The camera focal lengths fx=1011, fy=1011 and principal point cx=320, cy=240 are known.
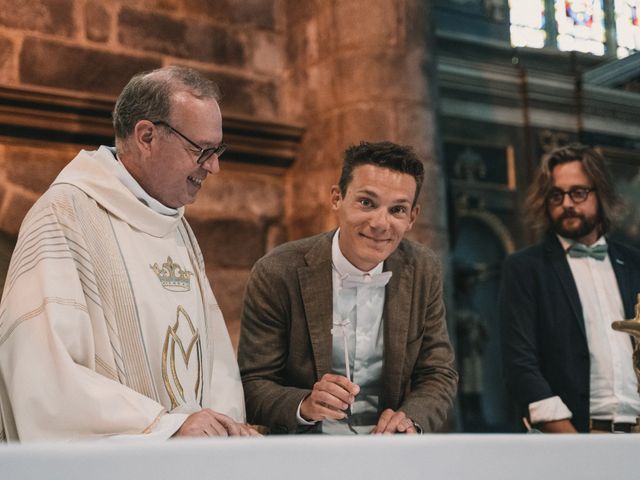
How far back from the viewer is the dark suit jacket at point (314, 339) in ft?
10.8

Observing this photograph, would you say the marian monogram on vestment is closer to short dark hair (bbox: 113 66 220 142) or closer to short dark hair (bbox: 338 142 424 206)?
short dark hair (bbox: 113 66 220 142)

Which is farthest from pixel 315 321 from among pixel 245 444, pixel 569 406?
pixel 245 444

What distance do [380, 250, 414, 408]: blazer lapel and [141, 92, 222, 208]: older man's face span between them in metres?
0.74

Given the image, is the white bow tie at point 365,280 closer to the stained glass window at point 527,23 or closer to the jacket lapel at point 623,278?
the jacket lapel at point 623,278

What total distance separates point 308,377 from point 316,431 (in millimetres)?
208

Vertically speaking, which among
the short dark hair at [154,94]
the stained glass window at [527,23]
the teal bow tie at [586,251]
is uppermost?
the stained glass window at [527,23]

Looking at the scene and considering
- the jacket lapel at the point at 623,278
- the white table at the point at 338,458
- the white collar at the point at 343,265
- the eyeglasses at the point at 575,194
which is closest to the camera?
the white table at the point at 338,458

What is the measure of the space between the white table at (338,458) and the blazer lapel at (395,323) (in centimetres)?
153

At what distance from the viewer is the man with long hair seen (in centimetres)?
411

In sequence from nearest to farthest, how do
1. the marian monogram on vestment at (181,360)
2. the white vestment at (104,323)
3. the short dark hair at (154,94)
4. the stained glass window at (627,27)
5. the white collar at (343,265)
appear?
the white vestment at (104,323)
the marian monogram on vestment at (181,360)
the short dark hair at (154,94)
the white collar at (343,265)
the stained glass window at (627,27)

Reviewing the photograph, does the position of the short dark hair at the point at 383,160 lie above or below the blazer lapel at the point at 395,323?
above

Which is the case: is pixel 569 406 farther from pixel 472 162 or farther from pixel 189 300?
pixel 472 162

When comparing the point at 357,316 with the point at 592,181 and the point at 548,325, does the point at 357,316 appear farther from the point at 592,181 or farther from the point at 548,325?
the point at 592,181

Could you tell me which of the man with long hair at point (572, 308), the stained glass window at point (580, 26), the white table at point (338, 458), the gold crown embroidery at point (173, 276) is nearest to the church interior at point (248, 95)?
the man with long hair at point (572, 308)
